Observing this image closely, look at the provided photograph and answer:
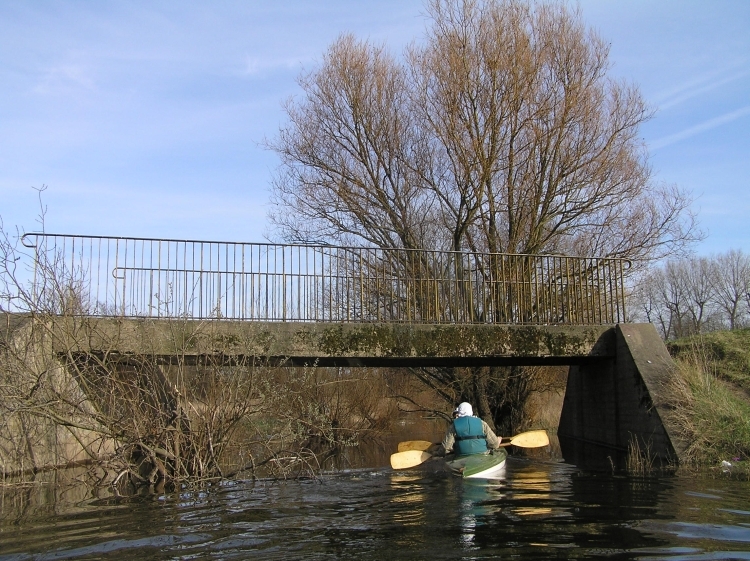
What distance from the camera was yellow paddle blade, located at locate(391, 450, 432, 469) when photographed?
45.0ft

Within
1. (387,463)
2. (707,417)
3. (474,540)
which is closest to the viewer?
(474,540)

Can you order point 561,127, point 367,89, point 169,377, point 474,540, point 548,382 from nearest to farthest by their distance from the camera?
point 474,540, point 169,377, point 561,127, point 367,89, point 548,382

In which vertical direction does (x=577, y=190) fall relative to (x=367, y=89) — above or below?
below

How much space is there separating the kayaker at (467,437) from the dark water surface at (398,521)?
2.55 ft

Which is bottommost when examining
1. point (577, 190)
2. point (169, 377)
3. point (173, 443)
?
point (173, 443)

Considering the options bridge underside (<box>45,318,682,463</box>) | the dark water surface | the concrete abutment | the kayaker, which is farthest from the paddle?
bridge underside (<box>45,318,682,463</box>)

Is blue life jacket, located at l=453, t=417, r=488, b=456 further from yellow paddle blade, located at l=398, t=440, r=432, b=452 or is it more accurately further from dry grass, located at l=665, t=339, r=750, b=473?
dry grass, located at l=665, t=339, r=750, b=473

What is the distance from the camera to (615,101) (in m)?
20.2

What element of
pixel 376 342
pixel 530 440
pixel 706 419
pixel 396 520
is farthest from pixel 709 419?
pixel 396 520

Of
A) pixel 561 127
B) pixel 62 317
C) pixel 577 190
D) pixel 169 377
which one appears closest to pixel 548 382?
pixel 577 190

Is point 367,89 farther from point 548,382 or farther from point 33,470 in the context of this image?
point 33,470

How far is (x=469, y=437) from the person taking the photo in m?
13.1

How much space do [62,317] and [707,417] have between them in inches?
450

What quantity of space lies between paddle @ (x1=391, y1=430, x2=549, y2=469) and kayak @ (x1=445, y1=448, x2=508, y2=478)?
1017mm
